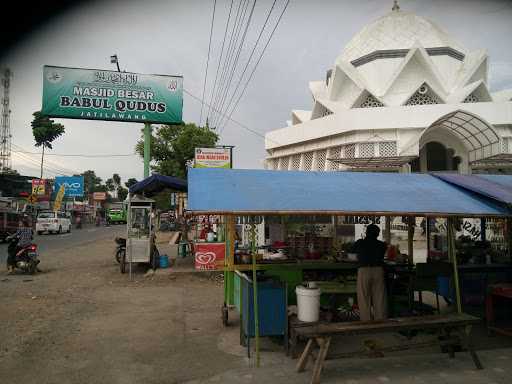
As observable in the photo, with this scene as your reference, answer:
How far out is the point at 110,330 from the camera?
580cm

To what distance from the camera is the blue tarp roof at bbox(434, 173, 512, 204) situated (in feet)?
17.6

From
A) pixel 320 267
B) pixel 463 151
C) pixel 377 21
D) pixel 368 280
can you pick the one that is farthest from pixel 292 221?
pixel 377 21

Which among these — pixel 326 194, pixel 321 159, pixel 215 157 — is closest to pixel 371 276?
pixel 326 194

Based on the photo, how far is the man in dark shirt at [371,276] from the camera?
516cm

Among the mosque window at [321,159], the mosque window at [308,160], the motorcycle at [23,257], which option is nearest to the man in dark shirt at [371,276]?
the motorcycle at [23,257]

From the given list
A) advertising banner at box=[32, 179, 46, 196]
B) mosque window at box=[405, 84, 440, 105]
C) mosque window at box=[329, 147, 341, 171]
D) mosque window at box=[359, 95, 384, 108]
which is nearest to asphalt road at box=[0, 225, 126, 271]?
advertising banner at box=[32, 179, 46, 196]

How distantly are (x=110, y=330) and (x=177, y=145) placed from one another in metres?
27.5

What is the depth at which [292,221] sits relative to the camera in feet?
34.3

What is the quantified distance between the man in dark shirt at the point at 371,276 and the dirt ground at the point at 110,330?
1.94m

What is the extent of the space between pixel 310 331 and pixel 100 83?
1591cm

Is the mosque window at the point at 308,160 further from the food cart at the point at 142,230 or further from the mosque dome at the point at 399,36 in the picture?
the food cart at the point at 142,230

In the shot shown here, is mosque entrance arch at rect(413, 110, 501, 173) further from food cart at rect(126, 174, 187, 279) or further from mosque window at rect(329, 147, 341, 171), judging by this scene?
food cart at rect(126, 174, 187, 279)

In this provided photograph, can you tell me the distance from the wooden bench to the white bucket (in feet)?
0.99

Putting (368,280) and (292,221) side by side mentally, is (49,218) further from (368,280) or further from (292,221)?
(368,280)
